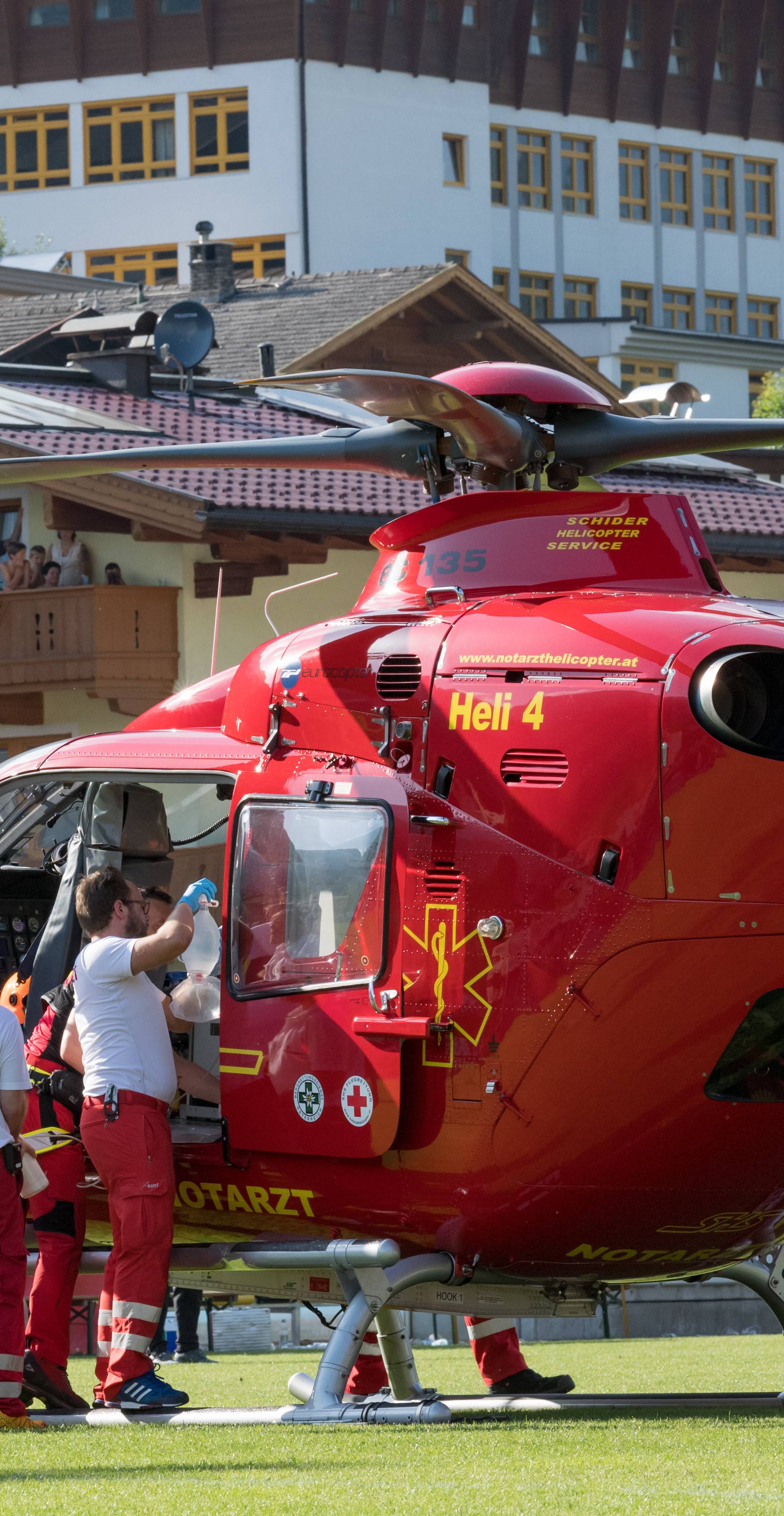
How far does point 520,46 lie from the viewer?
63.4m

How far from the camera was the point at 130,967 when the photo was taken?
9156 mm

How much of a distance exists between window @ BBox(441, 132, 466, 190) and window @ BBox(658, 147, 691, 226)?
709 cm

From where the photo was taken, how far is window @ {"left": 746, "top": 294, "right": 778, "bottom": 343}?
6981 centimetres

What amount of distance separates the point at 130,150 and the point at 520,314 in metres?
29.6

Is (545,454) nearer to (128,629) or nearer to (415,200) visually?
(128,629)

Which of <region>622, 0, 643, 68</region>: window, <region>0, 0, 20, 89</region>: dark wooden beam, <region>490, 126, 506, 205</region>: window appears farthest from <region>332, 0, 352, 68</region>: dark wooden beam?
<region>0, 0, 20, 89</region>: dark wooden beam

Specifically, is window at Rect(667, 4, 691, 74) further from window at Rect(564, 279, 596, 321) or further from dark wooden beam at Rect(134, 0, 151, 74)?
dark wooden beam at Rect(134, 0, 151, 74)

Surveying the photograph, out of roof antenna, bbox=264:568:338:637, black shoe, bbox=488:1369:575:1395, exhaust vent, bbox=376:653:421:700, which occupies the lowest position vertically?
black shoe, bbox=488:1369:575:1395

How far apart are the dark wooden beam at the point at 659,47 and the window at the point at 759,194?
458cm

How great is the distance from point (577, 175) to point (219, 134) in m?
11.9

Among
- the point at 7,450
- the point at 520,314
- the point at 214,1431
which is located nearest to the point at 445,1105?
the point at 214,1431

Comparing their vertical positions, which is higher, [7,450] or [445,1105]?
[7,450]

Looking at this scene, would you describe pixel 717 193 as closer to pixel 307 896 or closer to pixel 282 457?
pixel 282 457

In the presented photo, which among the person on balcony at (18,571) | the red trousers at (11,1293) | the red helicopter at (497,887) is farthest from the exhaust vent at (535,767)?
the person on balcony at (18,571)
